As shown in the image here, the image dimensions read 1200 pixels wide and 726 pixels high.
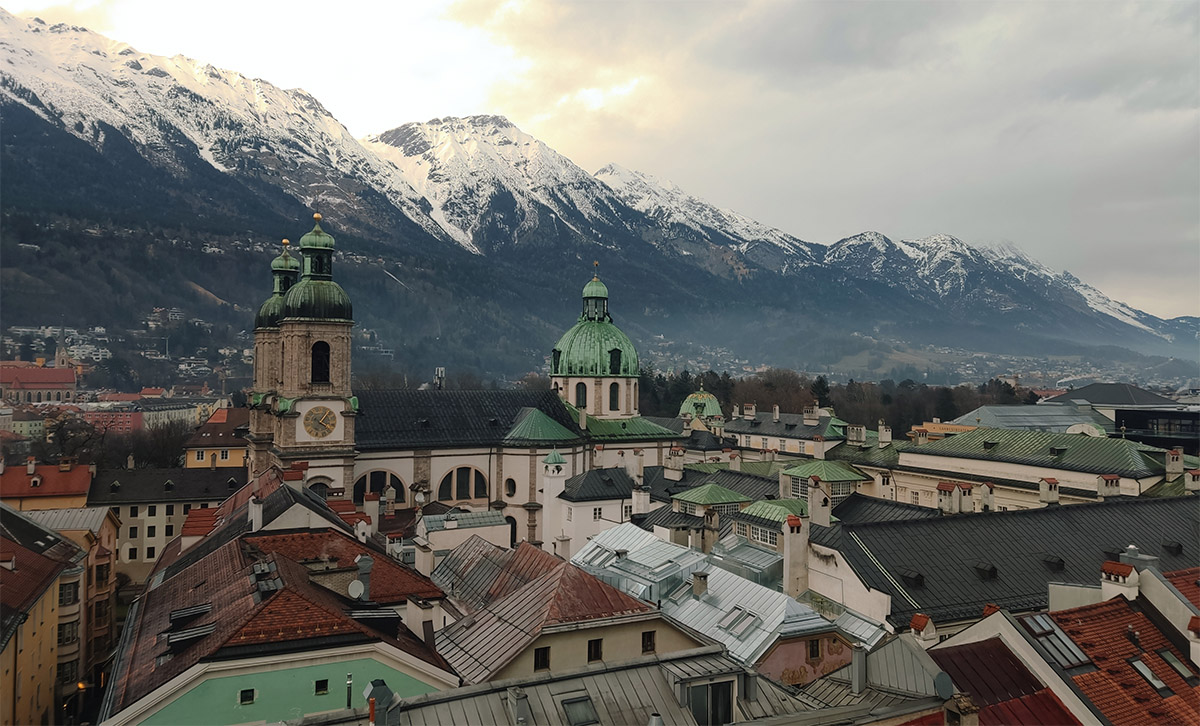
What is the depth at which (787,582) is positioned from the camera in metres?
32.3

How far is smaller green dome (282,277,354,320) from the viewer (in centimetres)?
5728

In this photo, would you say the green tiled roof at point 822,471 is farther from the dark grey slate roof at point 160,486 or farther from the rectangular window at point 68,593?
the dark grey slate roof at point 160,486

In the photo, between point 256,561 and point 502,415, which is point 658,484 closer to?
point 502,415

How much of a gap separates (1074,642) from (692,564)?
1533 cm

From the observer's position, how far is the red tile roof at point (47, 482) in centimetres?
5962

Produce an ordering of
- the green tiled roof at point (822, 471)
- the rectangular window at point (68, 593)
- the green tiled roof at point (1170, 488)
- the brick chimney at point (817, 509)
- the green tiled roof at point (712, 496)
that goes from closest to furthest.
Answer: the brick chimney at point (817, 509) → the rectangular window at point (68, 593) → the green tiled roof at point (1170, 488) → the green tiled roof at point (712, 496) → the green tiled roof at point (822, 471)

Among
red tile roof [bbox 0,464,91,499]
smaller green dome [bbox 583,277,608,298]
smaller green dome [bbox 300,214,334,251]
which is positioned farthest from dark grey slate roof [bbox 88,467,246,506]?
smaller green dome [bbox 583,277,608,298]

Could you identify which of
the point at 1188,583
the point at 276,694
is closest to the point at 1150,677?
the point at 1188,583

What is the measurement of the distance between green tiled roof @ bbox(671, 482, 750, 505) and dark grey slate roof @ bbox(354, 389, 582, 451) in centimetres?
2124

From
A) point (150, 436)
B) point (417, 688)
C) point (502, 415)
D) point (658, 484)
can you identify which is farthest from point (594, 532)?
point (150, 436)

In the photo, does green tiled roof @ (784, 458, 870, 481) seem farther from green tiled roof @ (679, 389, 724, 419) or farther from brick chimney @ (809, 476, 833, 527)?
green tiled roof @ (679, 389, 724, 419)

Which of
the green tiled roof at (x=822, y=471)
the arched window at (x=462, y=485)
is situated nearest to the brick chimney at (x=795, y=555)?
the green tiled roof at (x=822, y=471)

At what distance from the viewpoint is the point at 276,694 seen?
1970cm

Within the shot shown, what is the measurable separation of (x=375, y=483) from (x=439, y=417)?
7437mm
